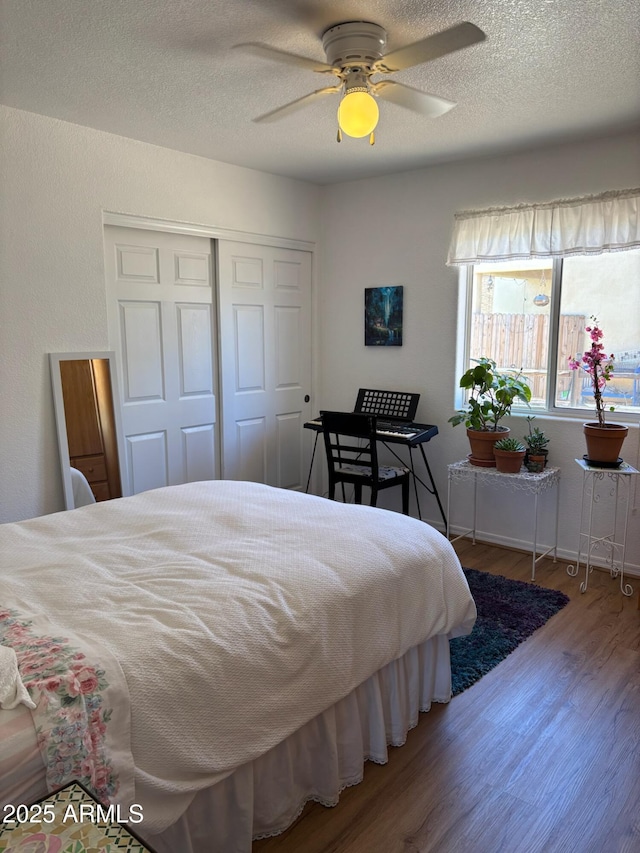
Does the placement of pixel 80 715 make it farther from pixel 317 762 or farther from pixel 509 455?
pixel 509 455

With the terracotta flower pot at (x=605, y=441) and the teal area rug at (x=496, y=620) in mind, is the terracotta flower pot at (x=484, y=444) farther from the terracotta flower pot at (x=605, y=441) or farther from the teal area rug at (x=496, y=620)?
the teal area rug at (x=496, y=620)

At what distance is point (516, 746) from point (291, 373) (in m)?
3.04

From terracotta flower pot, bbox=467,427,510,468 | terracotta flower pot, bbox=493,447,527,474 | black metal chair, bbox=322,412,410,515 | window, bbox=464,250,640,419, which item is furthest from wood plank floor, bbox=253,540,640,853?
window, bbox=464,250,640,419

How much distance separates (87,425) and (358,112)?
2.19 m

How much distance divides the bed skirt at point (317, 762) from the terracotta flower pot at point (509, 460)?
1.53m

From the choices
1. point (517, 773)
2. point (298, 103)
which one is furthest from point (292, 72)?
point (517, 773)

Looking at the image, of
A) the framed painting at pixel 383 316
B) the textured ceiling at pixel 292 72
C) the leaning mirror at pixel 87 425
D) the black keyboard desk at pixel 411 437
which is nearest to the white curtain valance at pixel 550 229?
the textured ceiling at pixel 292 72

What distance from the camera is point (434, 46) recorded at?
6.07ft

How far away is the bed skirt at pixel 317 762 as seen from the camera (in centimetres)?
153

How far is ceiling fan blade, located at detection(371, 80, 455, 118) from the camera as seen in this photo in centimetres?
216

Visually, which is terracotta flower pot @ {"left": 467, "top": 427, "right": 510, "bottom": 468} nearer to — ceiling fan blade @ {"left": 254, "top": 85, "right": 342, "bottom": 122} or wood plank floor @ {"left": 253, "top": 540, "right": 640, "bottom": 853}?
wood plank floor @ {"left": 253, "top": 540, "right": 640, "bottom": 853}

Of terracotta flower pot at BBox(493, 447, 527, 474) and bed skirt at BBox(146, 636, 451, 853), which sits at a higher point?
terracotta flower pot at BBox(493, 447, 527, 474)

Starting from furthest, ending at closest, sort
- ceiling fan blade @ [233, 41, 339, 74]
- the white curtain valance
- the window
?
the window → the white curtain valance → ceiling fan blade @ [233, 41, 339, 74]

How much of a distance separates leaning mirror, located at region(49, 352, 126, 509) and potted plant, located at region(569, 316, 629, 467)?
2.52 metres
